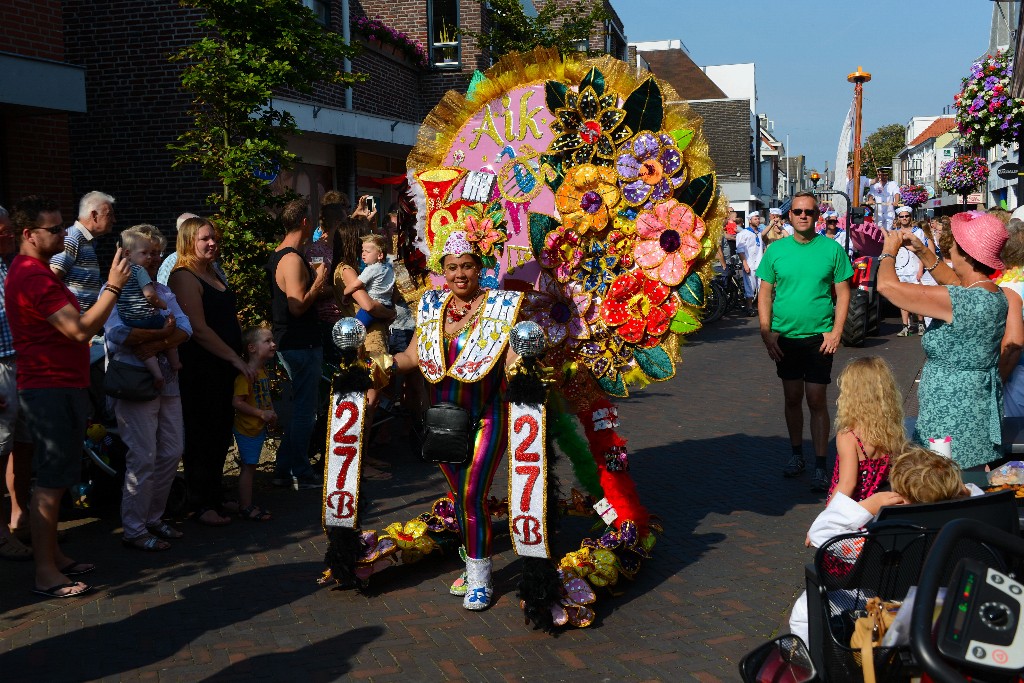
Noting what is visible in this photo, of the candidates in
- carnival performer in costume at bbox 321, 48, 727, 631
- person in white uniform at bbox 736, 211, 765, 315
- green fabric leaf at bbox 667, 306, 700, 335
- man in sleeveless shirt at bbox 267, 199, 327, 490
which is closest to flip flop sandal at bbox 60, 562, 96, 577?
carnival performer in costume at bbox 321, 48, 727, 631

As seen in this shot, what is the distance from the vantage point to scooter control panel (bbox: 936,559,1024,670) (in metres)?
2.36

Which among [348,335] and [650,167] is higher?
[650,167]

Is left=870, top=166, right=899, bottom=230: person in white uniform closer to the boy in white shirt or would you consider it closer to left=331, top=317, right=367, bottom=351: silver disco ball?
left=331, top=317, right=367, bottom=351: silver disco ball

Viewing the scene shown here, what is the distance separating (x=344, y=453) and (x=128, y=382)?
162 cm

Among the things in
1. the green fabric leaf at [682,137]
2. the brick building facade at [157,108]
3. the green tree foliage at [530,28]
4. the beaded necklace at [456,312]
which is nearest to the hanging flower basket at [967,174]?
the brick building facade at [157,108]

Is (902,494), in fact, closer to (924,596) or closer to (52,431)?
(924,596)

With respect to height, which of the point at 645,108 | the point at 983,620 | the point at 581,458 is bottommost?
the point at 581,458

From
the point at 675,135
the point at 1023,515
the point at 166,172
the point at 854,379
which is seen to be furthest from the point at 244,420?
the point at 166,172

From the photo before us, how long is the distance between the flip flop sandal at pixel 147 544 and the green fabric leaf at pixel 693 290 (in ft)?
10.9

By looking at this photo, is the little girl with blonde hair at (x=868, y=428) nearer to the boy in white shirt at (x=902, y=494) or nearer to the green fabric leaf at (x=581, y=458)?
the boy in white shirt at (x=902, y=494)

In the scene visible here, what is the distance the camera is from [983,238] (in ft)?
15.6

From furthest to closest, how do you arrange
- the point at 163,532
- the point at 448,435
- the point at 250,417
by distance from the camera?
1. the point at 250,417
2. the point at 163,532
3. the point at 448,435

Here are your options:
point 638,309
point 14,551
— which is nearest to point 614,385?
→ point 638,309

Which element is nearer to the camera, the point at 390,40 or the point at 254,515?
the point at 254,515
